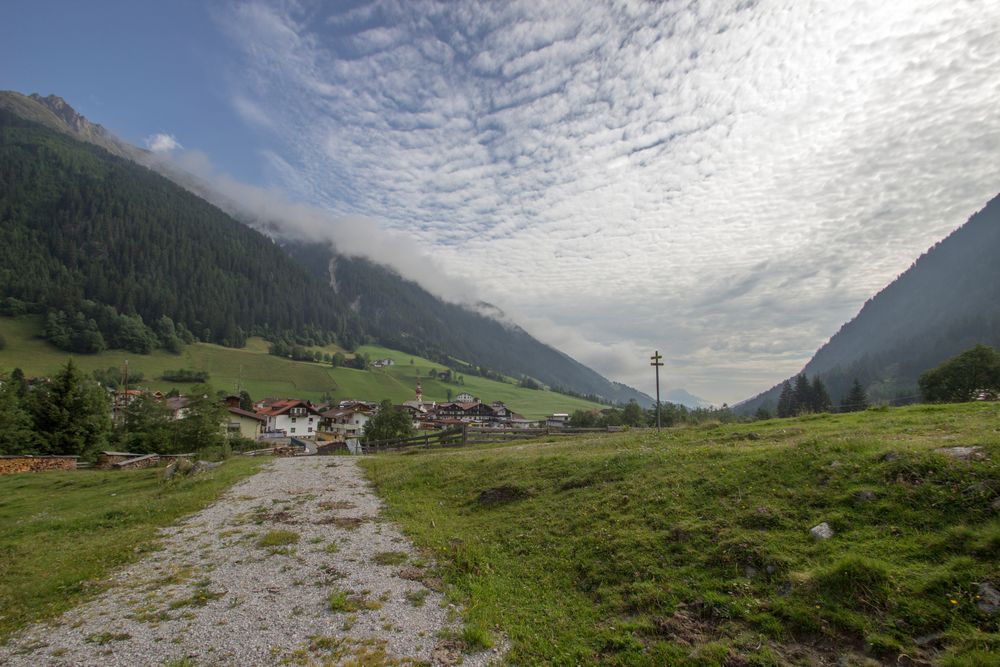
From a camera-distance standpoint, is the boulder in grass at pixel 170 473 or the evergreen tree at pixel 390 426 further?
the evergreen tree at pixel 390 426

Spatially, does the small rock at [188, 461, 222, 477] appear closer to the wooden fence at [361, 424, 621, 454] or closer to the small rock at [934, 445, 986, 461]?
the wooden fence at [361, 424, 621, 454]

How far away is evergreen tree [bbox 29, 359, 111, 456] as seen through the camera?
44.5m

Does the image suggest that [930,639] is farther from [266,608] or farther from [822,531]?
[266,608]

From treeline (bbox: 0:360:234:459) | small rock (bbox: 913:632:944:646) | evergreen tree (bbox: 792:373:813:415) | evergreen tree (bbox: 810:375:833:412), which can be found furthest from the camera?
evergreen tree (bbox: 792:373:813:415)

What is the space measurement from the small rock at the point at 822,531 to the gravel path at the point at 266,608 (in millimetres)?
6344

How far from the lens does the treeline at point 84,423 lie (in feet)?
142

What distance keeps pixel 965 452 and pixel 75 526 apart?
27488 mm

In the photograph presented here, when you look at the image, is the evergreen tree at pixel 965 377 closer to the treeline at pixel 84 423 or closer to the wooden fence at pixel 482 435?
the wooden fence at pixel 482 435

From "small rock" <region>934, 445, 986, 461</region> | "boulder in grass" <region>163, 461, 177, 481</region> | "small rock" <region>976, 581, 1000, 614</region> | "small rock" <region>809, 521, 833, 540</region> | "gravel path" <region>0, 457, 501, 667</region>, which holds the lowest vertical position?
"gravel path" <region>0, 457, 501, 667</region>

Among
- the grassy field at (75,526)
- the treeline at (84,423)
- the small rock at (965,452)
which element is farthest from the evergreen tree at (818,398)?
the treeline at (84,423)

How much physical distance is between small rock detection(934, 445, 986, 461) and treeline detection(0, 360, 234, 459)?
2310 inches

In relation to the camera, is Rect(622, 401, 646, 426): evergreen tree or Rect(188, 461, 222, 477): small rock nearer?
Rect(188, 461, 222, 477): small rock

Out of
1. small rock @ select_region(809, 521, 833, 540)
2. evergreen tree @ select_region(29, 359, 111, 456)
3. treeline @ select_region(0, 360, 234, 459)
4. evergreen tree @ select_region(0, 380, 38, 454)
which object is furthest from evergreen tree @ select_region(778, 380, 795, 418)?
evergreen tree @ select_region(0, 380, 38, 454)

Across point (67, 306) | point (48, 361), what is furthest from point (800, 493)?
point (67, 306)
